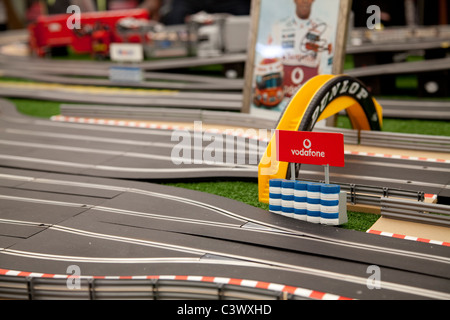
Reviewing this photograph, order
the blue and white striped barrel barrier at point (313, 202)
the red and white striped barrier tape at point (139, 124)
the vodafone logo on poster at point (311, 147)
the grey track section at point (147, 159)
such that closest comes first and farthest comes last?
the vodafone logo on poster at point (311, 147), the blue and white striped barrel barrier at point (313, 202), the grey track section at point (147, 159), the red and white striped barrier tape at point (139, 124)

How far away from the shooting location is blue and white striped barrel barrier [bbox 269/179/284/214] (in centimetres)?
848

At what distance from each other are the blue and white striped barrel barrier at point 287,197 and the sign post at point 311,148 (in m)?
0.12

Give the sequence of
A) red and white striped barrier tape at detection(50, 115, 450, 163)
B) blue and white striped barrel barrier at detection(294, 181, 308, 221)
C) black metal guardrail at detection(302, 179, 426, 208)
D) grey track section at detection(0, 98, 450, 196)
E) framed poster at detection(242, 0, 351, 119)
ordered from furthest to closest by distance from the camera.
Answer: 1. framed poster at detection(242, 0, 351, 119)
2. red and white striped barrier tape at detection(50, 115, 450, 163)
3. grey track section at detection(0, 98, 450, 196)
4. black metal guardrail at detection(302, 179, 426, 208)
5. blue and white striped barrel barrier at detection(294, 181, 308, 221)

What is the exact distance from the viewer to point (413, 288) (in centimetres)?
634

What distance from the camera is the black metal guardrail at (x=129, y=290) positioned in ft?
20.4

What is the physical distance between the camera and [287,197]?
8.39 m

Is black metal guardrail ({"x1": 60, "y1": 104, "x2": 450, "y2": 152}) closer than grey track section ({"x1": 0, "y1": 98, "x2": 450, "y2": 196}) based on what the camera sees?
No

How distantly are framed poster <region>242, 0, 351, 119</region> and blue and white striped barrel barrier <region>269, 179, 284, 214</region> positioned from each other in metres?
4.34

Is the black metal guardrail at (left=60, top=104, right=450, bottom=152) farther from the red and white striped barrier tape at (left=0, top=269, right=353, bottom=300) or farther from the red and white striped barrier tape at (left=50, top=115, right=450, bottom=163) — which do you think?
the red and white striped barrier tape at (left=0, top=269, right=353, bottom=300)

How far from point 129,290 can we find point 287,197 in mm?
2864

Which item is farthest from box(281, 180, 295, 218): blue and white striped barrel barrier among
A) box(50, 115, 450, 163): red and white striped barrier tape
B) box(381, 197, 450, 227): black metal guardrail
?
box(50, 115, 450, 163): red and white striped barrier tape

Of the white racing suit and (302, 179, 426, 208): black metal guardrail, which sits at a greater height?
the white racing suit

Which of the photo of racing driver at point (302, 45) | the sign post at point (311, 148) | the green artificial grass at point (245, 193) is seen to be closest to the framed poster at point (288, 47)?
the photo of racing driver at point (302, 45)

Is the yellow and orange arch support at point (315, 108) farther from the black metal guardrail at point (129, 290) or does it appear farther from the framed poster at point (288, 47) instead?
the black metal guardrail at point (129, 290)
